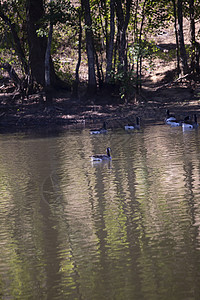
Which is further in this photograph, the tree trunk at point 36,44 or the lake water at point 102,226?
the tree trunk at point 36,44

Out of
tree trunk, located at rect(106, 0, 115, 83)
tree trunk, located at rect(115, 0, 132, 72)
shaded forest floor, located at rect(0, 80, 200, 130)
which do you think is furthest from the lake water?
tree trunk, located at rect(106, 0, 115, 83)

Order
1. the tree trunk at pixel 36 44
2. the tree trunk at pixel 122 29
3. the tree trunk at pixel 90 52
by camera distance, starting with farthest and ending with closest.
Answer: the tree trunk at pixel 36 44, the tree trunk at pixel 90 52, the tree trunk at pixel 122 29

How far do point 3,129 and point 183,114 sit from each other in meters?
10.8

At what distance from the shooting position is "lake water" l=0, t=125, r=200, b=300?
710cm

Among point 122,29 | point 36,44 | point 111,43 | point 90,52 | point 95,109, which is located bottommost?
point 95,109

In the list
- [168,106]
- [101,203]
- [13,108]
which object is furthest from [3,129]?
[101,203]

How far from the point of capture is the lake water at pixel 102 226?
7102 millimetres

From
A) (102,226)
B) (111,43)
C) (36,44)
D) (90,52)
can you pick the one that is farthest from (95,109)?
(102,226)

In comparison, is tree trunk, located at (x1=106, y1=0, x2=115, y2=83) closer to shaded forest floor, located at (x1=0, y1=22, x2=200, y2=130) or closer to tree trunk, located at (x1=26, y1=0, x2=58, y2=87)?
shaded forest floor, located at (x1=0, y1=22, x2=200, y2=130)

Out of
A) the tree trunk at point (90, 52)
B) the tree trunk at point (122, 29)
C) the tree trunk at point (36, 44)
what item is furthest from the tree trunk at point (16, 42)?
the tree trunk at point (122, 29)

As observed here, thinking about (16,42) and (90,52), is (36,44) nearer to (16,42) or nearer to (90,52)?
(16,42)

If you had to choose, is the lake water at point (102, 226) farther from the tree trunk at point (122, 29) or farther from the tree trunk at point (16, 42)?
the tree trunk at point (16, 42)

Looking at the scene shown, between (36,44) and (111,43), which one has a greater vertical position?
(36,44)

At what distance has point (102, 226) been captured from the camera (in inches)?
377
